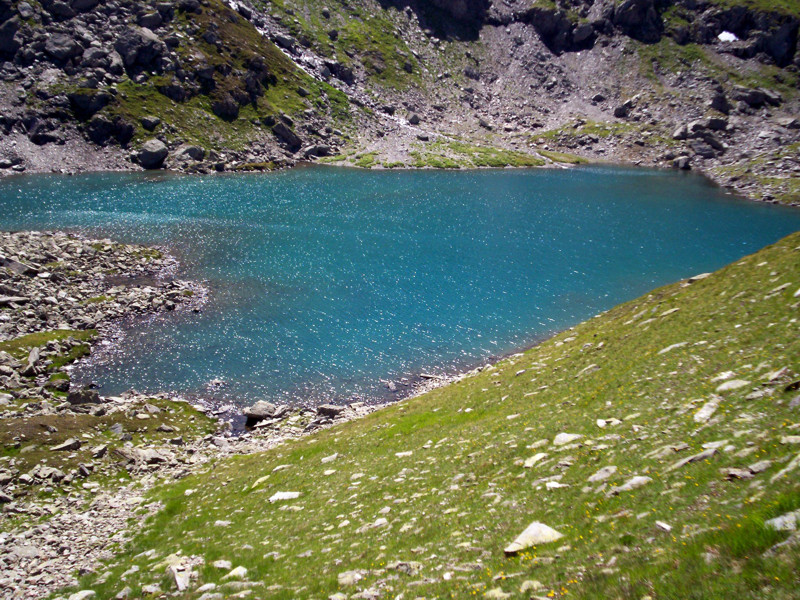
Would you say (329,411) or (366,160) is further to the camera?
(366,160)

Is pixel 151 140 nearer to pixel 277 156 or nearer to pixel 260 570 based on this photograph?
pixel 277 156

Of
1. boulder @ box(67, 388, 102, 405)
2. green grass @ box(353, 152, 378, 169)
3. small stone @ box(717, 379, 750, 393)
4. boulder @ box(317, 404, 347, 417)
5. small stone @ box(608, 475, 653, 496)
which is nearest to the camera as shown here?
small stone @ box(608, 475, 653, 496)

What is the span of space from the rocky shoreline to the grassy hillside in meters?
2.33

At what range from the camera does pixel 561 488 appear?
14539mm

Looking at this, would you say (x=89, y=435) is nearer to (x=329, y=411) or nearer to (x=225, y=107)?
(x=329, y=411)

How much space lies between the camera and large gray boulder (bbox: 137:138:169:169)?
14450 cm

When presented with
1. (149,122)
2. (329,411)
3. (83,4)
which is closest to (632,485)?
(329,411)

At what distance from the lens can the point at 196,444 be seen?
33.3 metres

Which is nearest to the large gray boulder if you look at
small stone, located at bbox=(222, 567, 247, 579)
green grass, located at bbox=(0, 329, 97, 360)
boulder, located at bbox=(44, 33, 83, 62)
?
boulder, located at bbox=(44, 33, 83, 62)

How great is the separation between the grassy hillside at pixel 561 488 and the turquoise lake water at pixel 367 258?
1772 cm

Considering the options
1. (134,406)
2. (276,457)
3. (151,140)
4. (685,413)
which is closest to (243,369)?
(134,406)

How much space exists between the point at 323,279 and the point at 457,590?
58.9 metres

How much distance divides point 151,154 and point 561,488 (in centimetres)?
15798

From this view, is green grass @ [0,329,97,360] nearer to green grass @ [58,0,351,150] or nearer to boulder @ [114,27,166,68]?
green grass @ [58,0,351,150]
